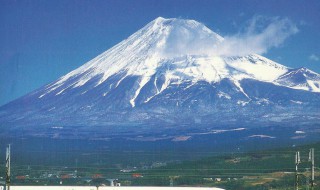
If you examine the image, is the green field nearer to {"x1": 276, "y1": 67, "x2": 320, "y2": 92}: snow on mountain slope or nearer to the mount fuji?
the mount fuji

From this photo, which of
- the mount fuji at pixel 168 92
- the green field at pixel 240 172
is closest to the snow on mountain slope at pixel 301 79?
the mount fuji at pixel 168 92

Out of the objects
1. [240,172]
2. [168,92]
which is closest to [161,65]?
[168,92]

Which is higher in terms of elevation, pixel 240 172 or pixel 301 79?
pixel 301 79

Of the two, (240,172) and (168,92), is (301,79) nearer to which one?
(168,92)

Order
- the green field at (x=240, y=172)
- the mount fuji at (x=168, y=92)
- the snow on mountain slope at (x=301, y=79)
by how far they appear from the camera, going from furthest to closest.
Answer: the snow on mountain slope at (x=301, y=79), the mount fuji at (x=168, y=92), the green field at (x=240, y=172)

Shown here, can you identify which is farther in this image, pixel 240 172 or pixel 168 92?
pixel 168 92

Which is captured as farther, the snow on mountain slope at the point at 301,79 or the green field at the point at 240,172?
the snow on mountain slope at the point at 301,79

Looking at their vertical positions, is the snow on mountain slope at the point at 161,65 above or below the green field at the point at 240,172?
above

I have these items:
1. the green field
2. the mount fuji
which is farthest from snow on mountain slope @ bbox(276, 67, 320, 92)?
the green field

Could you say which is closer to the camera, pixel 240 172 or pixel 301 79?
pixel 240 172

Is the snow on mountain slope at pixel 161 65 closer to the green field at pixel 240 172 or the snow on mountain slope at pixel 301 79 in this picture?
the snow on mountain slope at pixel 301 79
